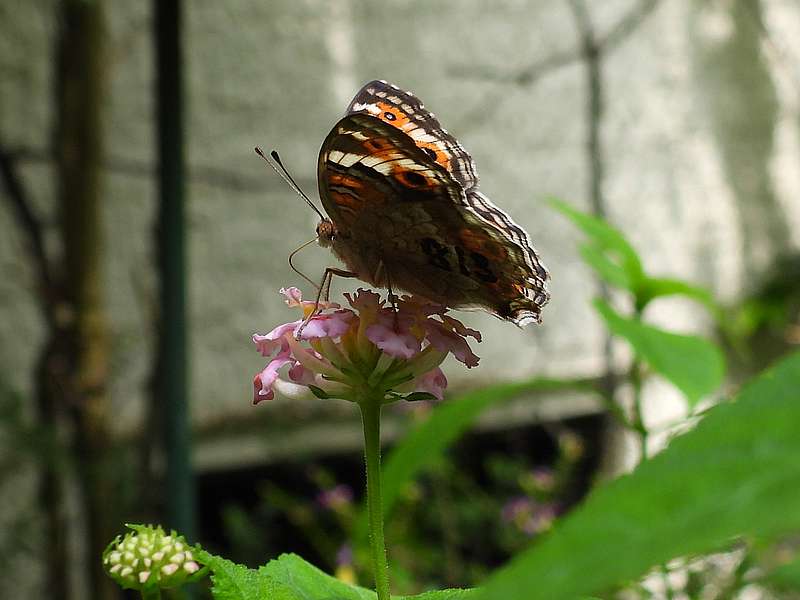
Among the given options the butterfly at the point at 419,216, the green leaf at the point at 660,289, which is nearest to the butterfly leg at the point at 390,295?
the butterfly at the point at 419,216

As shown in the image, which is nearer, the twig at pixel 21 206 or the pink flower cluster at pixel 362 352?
the pink flower cluster at pixel 362 352

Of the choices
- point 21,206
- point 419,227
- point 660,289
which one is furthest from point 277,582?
point 21,206

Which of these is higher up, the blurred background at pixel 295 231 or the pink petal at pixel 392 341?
the blurred background at pixel 295 231

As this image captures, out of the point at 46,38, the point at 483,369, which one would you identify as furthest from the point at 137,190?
the point at 483,369

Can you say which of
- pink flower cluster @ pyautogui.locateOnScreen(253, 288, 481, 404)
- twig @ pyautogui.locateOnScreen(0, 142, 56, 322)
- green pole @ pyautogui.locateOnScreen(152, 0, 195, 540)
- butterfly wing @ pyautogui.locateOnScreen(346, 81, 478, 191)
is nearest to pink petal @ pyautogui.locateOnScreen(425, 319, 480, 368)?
pink flower cluster @ pyautogui.locateOnScreen(253, 288, 481, 404)

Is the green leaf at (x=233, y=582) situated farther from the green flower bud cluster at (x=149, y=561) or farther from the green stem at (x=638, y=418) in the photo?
the green stem at (x=638, y=418)

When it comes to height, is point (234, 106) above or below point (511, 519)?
above

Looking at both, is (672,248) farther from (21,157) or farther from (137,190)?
(21,157)
